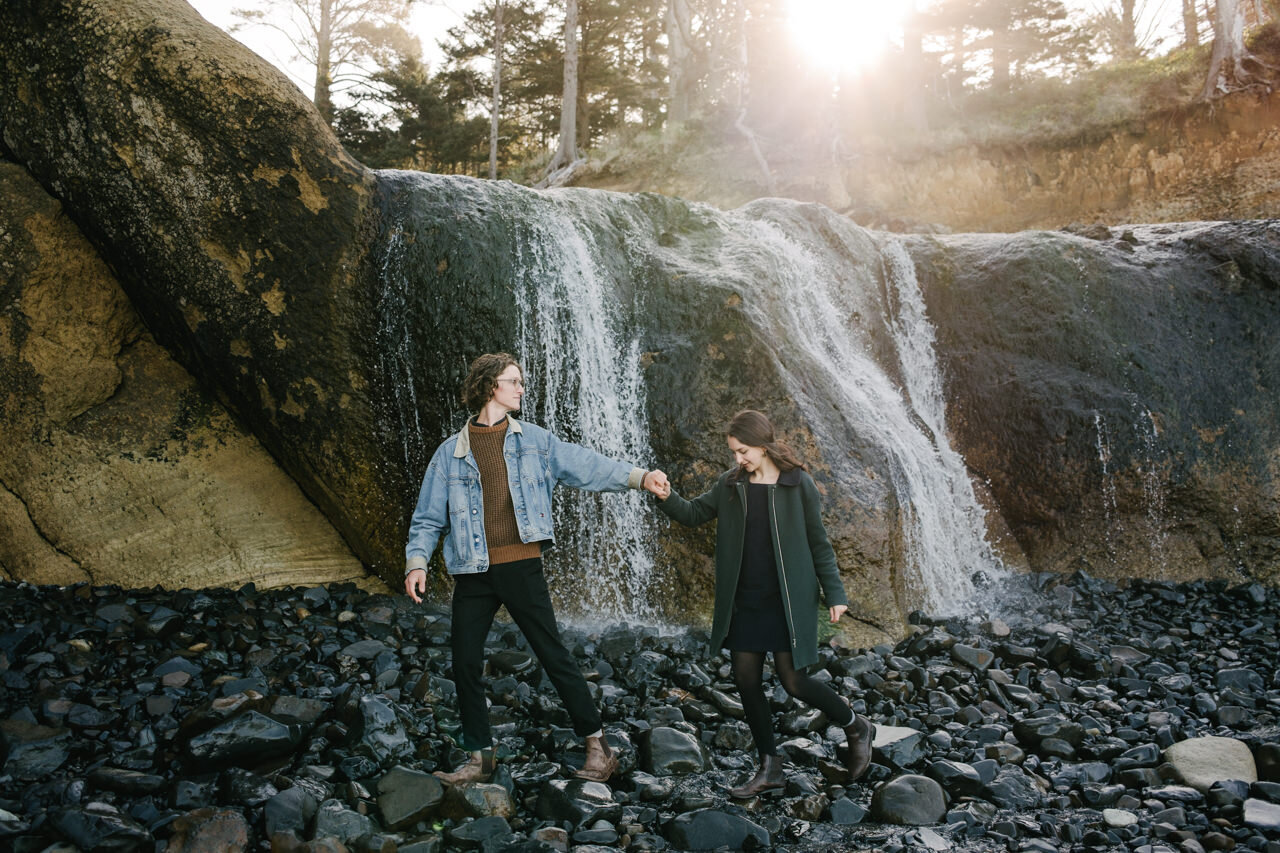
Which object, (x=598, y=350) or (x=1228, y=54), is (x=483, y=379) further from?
(x=1228, y=54)

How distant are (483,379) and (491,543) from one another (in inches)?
34.5

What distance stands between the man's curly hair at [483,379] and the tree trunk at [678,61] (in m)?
21.6

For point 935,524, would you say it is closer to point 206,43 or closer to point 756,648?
point 756,648

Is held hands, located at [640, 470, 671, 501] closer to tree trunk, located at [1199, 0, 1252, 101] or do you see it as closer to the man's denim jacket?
the man's denim jacket

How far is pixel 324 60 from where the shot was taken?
2523 cm

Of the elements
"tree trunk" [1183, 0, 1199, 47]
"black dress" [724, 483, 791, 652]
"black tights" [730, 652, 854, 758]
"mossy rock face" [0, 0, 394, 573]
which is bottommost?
"black tights" [730, 652, 854, 758]

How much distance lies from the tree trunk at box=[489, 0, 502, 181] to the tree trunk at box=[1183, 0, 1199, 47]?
71.0ft

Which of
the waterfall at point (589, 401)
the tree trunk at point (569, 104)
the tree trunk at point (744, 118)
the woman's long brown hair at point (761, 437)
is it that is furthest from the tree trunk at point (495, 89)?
the woman's long brown hair at point (761, 437)

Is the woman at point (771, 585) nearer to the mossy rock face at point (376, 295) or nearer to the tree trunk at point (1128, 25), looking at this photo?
the mossy rock face at point (376, 295)

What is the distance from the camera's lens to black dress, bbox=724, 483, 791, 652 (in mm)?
4270

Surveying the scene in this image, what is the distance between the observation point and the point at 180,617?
6.63m

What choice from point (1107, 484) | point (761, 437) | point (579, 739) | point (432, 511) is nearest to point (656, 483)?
point (761, 437)

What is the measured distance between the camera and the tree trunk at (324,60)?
24267mm

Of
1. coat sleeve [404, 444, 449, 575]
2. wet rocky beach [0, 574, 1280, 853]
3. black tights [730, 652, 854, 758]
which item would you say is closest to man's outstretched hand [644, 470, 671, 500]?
black tights [730, 652, 854, 758]
